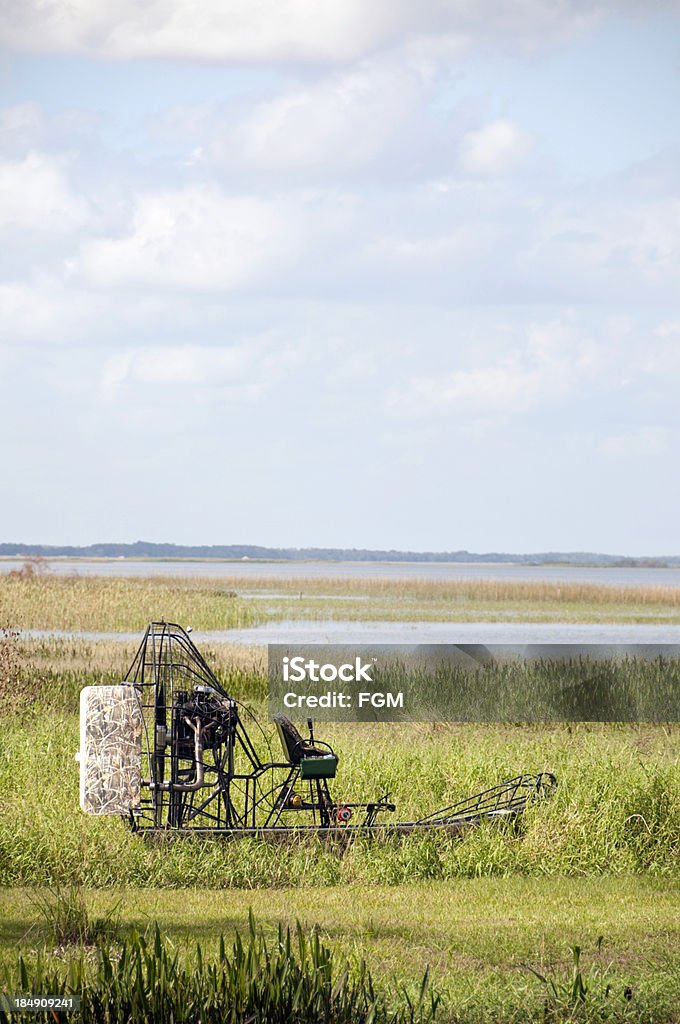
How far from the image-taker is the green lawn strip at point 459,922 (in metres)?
7.43

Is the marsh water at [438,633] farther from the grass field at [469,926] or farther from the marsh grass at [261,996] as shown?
the marsh grass at [261,996]

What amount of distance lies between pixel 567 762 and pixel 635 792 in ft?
6.15

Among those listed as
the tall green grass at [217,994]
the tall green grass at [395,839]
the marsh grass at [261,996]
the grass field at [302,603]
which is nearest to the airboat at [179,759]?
the tall green grass at [395,839]

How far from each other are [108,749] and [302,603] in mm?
52697

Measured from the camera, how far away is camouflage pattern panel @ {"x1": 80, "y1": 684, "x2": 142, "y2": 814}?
1032 centimetres

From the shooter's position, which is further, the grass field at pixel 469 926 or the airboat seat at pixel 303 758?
the airboat seat at pixel 303 758

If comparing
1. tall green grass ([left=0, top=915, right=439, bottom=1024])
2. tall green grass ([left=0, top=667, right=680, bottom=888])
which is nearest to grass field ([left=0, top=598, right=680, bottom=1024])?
tall green grass ([left=0, top=667, right=680, bottom=888])

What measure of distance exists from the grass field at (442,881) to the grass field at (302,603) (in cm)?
2956

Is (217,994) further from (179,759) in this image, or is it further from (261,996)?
(179,759)

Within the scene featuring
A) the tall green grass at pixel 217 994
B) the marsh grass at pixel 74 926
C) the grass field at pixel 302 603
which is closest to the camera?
the tall green grass at pixel 217 994

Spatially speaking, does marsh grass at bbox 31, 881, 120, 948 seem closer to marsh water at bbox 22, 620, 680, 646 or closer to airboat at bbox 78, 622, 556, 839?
airboat at bbox 78, 622, 556, 839

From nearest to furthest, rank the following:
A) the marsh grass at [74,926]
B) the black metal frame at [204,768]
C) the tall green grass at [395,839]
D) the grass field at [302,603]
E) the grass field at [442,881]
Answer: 1. the grass field at [442,881]
2. the marsh grass at [74,926]
3. the tall green grass at [395,839]
4. the black metal frame at [204,768]
5. the grass field at [302,603]

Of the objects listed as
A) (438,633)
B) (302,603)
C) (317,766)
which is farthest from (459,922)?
(302,603)

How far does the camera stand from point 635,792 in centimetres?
1174
